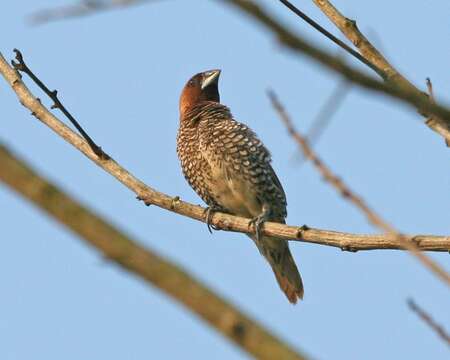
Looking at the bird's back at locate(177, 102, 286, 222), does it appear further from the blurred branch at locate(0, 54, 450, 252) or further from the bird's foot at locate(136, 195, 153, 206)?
the bird's foot at locate(136, 195, 153, 206)

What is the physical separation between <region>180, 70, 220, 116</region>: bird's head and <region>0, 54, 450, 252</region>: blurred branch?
3.30 m

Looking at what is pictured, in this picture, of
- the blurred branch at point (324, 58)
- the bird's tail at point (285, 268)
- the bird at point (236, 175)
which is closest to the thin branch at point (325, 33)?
the blurred branch at point (324, 58)

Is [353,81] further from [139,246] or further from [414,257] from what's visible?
[139,246]

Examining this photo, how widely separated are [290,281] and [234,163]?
1561mm

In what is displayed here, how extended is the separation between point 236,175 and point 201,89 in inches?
74.3

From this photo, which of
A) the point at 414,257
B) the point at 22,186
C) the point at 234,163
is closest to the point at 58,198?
the point at 22,186

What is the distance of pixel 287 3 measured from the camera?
14.7ft

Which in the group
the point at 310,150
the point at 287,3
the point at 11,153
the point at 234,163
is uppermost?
the point at 234,163

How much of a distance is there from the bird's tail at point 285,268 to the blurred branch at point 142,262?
7.69 m

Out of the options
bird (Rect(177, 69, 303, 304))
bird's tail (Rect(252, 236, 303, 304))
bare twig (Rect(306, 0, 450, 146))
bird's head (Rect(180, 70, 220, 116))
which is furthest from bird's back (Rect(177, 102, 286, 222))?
bare twig (Rect(306, 0, 450, 146))

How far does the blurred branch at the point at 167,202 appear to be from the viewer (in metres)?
5.44

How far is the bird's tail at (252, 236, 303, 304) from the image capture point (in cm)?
948

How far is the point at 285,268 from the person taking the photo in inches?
378

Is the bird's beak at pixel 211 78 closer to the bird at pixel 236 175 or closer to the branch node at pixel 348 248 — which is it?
the bird at pixel 236 175
